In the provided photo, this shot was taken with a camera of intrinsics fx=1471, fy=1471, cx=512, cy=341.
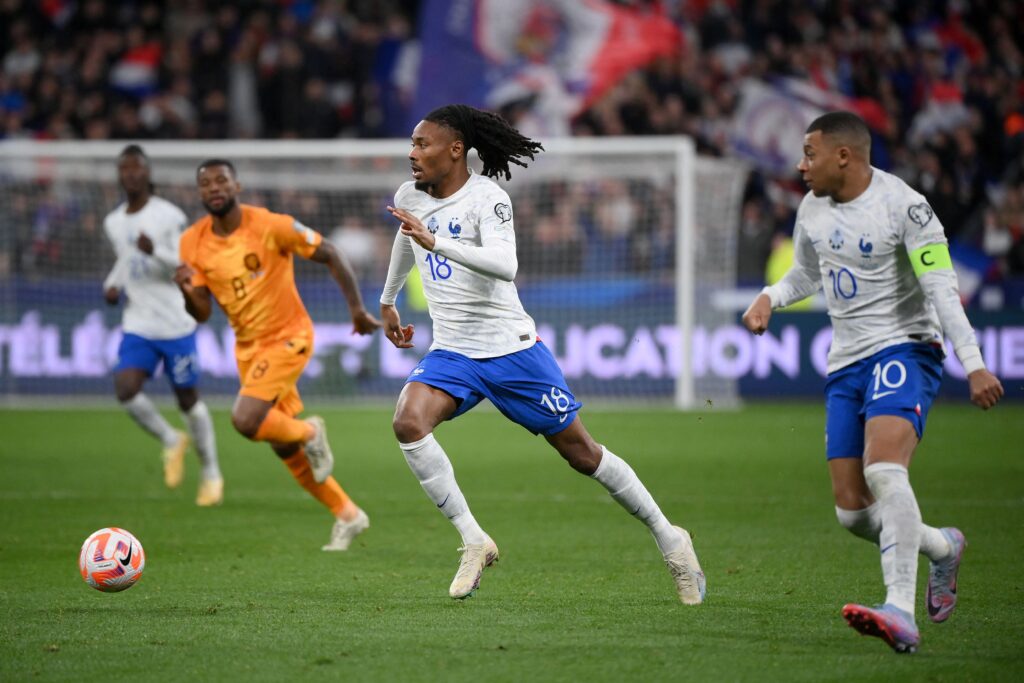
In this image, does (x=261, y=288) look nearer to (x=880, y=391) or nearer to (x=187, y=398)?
(x=187, y=398)

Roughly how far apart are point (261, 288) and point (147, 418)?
110 inches

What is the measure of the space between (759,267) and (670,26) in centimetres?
463

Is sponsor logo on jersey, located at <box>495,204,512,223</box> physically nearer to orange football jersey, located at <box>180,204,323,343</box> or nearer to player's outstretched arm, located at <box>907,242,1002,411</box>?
player's outstretched arm, located at <box>907,242,1002,411</box>

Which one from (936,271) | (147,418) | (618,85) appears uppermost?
(618,85)

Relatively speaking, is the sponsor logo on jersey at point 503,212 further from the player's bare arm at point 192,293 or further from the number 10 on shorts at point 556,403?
the player's bare arm at point 192,293

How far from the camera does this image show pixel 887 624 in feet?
17.9

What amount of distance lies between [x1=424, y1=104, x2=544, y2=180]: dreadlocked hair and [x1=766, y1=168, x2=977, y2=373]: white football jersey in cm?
159

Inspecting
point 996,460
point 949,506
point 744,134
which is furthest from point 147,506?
point 744,134

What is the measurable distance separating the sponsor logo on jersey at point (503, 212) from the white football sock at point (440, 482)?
3.45 feet

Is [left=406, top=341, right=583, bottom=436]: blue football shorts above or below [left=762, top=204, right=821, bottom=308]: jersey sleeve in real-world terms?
below

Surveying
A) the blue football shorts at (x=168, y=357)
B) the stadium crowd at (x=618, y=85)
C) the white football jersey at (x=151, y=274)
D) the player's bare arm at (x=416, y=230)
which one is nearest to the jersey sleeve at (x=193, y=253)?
the white football jersey at (x=151, y=274)

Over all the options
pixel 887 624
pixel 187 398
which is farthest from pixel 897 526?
pixel 187 398

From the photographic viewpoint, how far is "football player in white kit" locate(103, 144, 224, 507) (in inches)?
451

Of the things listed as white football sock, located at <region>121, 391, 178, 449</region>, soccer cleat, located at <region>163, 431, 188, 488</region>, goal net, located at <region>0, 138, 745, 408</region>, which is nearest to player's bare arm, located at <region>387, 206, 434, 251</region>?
white football sock, located at <region>121, 391, 178, 449</region>
